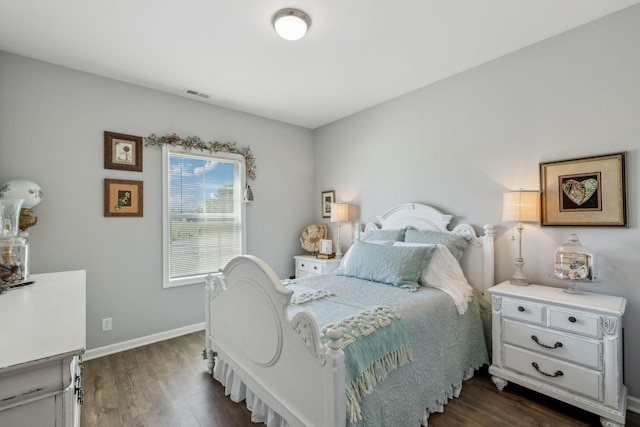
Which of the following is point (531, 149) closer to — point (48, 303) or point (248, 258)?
point (248, 258)

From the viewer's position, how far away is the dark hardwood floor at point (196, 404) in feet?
6.15

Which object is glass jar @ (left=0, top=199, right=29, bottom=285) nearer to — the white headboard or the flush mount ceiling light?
the flush mount ceiling light

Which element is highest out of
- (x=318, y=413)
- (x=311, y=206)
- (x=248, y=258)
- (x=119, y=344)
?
(x=311, y=206)

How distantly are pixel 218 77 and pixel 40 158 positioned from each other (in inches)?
67.8

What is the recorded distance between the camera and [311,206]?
4.59 meters

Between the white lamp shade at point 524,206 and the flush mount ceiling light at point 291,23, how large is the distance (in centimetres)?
203

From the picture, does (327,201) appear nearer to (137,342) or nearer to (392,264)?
(392,264)

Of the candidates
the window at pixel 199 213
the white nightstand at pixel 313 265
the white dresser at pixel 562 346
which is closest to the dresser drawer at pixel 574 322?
the white dresser at pixel 562 346

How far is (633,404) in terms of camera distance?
1983 mm

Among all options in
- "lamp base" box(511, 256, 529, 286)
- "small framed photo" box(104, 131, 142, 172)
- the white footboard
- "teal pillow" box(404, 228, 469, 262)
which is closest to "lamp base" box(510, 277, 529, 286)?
"lamp base" box(511, 256, 529, 286)

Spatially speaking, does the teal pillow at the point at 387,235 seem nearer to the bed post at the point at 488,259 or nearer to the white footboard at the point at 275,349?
the bed post at the point at 488,259

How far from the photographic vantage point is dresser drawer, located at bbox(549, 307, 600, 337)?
1.80 metres

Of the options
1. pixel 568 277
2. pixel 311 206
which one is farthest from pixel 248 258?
pixel 311 206

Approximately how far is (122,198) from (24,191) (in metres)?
0.72
